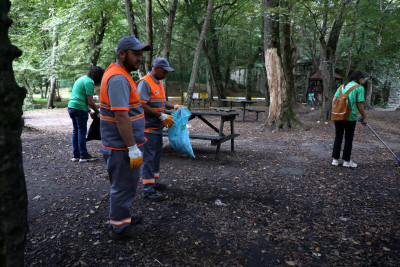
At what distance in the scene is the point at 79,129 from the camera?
528cm

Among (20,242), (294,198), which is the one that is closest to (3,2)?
(20,242)

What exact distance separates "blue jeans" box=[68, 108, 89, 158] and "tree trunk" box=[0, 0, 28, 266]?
3958 mm

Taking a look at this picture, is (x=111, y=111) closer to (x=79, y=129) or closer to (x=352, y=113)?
(x=79, y=129)

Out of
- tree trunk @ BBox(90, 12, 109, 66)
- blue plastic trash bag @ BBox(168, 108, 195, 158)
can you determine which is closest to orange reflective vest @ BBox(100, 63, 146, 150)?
blue plastic trash bag @ BBox(168, 108, 195, 158)

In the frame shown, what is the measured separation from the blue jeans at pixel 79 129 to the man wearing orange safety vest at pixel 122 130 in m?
2.96

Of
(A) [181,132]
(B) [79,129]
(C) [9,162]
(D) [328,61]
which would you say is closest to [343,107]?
(A) [181,132]

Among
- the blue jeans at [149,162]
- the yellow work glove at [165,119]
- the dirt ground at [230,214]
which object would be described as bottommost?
the dirt ground at [230,214]

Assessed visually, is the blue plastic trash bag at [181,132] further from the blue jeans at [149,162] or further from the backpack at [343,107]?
the backpack at [343,107]

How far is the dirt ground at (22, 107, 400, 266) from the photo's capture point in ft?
8.21

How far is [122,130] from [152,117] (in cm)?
126

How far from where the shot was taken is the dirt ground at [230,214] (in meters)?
2.50

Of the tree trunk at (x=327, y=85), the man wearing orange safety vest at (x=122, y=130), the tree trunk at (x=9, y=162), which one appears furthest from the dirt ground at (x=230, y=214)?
the tree trunk at (x=327, y=85)

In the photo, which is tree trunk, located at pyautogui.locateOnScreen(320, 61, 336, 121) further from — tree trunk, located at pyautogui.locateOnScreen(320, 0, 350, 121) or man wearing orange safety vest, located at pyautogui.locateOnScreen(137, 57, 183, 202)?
man wearing orange safety vest, located at pyautogui.locateOnScreen(137, 57, 183, 202)

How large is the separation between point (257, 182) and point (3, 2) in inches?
157
